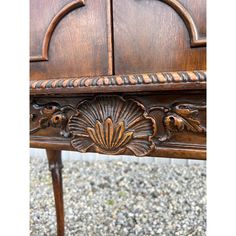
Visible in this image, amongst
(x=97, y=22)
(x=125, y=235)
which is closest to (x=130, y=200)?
(x=125, y=235)

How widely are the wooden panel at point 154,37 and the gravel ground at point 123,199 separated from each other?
93 cm

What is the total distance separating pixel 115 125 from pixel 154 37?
6.3 inches

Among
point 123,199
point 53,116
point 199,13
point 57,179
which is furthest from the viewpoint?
point 123,199

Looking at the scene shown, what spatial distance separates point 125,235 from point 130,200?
33cm

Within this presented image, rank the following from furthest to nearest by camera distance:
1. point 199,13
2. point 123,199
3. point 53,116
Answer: point 123,199, point 53,116, point 199,13

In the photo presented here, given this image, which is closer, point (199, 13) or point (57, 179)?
point (199, 13)

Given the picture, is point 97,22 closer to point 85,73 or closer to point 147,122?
point 85,73

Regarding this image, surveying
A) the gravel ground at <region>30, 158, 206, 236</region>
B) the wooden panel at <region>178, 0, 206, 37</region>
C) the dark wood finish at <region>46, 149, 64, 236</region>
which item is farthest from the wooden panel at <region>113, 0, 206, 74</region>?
the gravel ground at <region>30, 158, 206, 236</region>

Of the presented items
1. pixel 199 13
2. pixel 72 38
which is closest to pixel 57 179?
pixel 72 38

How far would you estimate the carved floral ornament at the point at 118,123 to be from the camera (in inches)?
16.8

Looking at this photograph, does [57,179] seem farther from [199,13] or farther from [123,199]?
[199,13]

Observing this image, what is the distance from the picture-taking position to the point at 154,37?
1.37 ft

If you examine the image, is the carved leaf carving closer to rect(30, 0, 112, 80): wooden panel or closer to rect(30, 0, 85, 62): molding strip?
Result: rect(30, 0, 112, 80): wooden panel
